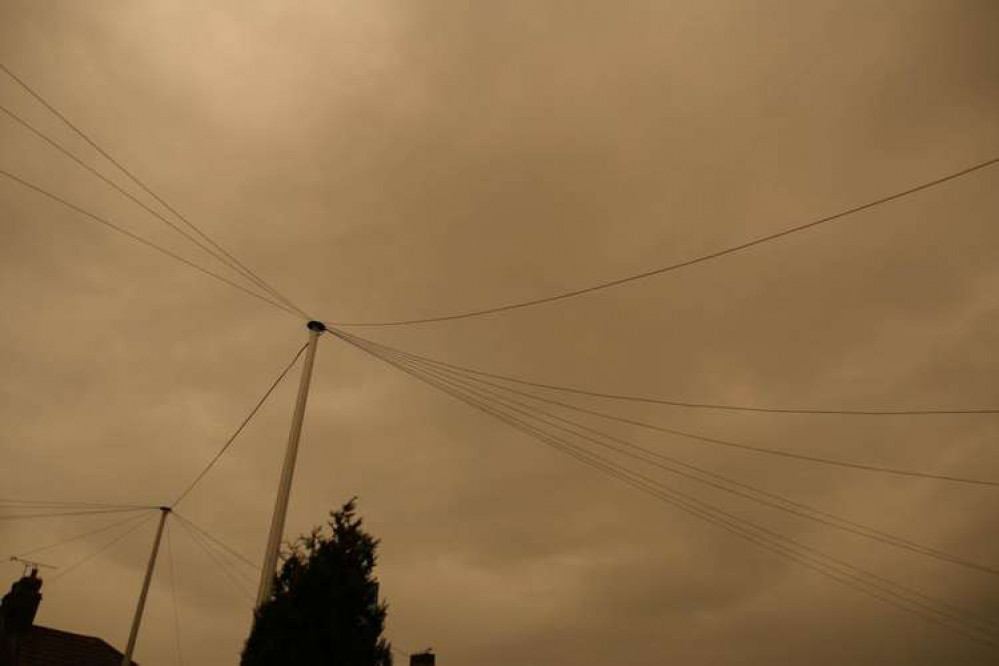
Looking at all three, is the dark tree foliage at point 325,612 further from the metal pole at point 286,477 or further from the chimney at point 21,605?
the chimney at point 21,605

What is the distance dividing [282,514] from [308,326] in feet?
13.9

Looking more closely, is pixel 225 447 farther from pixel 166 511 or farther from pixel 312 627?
pixel 166 511

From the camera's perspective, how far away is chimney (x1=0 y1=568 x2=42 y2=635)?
29422mm

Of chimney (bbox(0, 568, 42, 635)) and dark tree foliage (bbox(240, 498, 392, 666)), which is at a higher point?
chimney (bbox(0, 568, 42, 635))

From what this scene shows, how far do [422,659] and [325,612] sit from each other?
24.1 m

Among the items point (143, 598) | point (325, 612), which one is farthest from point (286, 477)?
point (143, 598)

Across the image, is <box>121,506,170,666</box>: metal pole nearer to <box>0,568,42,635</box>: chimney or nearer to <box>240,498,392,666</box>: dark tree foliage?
<box>0,568,42,635</box>: chimney

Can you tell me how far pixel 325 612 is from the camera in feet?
32.8

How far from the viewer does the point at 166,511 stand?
96.1 ft

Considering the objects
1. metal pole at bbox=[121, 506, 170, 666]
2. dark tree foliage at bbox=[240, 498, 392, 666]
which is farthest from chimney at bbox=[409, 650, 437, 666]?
dark tree foliage at bbox=[240, 498, 392, 666]

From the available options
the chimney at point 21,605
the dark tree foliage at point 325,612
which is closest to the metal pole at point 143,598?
the chimney at point 21,605

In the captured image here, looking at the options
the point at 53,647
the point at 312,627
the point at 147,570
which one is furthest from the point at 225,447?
the point at 53,647

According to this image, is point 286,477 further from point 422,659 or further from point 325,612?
point 422,659

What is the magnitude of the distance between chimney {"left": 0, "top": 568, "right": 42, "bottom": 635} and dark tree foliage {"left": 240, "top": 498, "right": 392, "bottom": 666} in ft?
98.4
